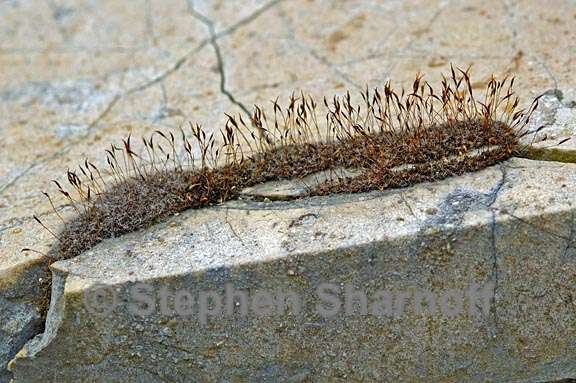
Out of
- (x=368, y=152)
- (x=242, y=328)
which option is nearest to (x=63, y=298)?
(x=242, y=328)

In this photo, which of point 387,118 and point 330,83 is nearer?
point 387,118

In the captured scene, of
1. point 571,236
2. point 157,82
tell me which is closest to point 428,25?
point 157,82

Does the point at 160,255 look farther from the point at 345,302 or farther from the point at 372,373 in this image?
the point at 372,373

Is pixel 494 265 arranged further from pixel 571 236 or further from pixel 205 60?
pixel 205 60

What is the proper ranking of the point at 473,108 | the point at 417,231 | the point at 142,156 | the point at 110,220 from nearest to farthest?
the point at 417,231 → the point at 110,220 → the point at 473,108 → the point at 142,156

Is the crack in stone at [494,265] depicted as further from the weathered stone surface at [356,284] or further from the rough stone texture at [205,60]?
the rough stone texture at [205,60]

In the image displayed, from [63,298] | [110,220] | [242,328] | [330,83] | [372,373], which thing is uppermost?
[330,83]

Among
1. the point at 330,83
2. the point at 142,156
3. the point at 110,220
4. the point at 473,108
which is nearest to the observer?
the point at 110,220

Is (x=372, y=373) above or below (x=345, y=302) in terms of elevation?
below
